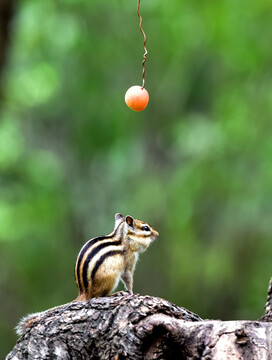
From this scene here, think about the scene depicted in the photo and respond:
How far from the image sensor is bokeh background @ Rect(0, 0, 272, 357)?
41.5ft

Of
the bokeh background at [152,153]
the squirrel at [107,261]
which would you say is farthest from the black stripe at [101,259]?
the bokeh background at [152,153]

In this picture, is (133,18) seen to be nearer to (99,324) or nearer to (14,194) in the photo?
(14,194)

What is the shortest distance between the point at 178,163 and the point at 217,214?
7.93 feet

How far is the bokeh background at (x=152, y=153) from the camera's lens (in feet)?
41.5

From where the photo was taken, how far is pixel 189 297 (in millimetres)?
12445

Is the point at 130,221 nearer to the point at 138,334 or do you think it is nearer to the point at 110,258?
the point at 110,258

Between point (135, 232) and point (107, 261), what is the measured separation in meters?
0.51

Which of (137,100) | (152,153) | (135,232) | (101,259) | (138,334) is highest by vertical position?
(152,153)

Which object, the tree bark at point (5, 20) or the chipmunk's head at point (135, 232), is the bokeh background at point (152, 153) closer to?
the tree bark at point (5, 20)

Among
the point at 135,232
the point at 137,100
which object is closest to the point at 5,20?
the point at 135,232

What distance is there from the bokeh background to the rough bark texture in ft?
26.7

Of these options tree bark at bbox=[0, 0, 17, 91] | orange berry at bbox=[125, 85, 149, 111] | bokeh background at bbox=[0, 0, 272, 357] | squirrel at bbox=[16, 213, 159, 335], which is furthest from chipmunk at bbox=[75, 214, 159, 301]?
bokeh background at bbox=[0, 0, 272, 357]

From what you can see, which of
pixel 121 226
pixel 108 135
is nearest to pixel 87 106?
pixel 108 135

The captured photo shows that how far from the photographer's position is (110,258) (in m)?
4.25
